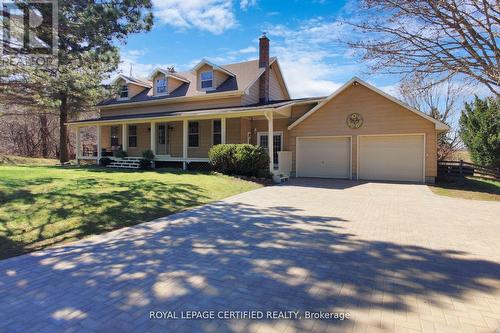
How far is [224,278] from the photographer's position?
4055 millimetres

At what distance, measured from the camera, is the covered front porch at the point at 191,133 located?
18156 mm

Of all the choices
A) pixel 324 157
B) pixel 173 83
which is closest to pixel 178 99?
pixel 173 83

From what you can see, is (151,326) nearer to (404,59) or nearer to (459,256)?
(459,256)

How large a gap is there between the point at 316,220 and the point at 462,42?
441cm

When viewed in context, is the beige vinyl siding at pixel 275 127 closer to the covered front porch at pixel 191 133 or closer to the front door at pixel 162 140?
the covered front porch at pixel 191 133

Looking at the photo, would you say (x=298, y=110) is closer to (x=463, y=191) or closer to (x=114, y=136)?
(x=463, y=191)

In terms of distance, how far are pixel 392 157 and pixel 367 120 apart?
2222mm

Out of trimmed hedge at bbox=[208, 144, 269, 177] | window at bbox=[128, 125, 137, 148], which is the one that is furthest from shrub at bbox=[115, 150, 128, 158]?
trimmed hedge at bbox=[208, 144, 269, 177]

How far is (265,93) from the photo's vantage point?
2059cm

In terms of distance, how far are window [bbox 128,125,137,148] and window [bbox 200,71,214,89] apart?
629 cm

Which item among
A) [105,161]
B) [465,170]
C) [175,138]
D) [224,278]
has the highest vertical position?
[175,138]

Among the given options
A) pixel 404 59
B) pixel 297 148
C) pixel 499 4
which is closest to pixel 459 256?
pixel 404 59

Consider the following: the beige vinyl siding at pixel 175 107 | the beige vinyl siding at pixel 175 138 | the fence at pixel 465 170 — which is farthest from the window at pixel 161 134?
the fence at pixel 465 170

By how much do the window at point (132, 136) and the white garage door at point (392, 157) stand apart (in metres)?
15.8
